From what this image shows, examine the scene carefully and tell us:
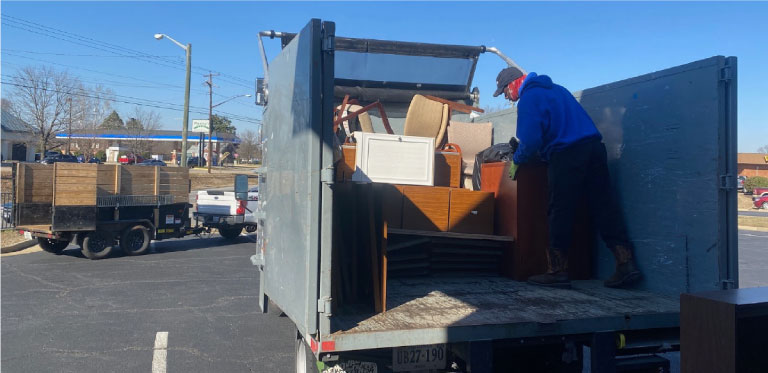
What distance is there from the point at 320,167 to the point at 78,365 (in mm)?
4051

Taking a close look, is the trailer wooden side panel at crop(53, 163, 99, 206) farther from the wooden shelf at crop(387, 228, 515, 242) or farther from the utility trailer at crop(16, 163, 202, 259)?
the wooden shelf at crop(387, 228, 515, 242)

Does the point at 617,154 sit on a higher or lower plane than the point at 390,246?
higher

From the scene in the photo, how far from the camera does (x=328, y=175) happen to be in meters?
2.63

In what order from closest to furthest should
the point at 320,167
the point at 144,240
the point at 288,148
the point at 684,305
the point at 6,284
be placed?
1. the point at 684,305
2. the point at 320,167
3. the point at 288,148
4. the point at 6,284
5. the point at 144,240

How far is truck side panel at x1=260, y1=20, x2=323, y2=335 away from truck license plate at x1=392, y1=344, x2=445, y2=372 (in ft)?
1.40

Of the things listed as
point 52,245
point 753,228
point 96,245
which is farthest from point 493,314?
point 753,228

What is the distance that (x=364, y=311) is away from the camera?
3061mm

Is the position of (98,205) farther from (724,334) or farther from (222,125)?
(222,125)

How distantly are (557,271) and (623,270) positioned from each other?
43 cm

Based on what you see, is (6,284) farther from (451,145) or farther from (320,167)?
(320,167)

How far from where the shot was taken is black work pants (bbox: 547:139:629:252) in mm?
3709

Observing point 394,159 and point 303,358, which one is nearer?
point 303,358

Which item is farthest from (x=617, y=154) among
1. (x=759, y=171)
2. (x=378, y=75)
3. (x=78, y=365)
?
(x=759, y=171)

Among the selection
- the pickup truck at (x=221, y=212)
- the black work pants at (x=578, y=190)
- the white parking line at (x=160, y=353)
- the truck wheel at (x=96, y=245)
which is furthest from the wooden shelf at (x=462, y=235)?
the pickup truck at (x=221, y=212)
